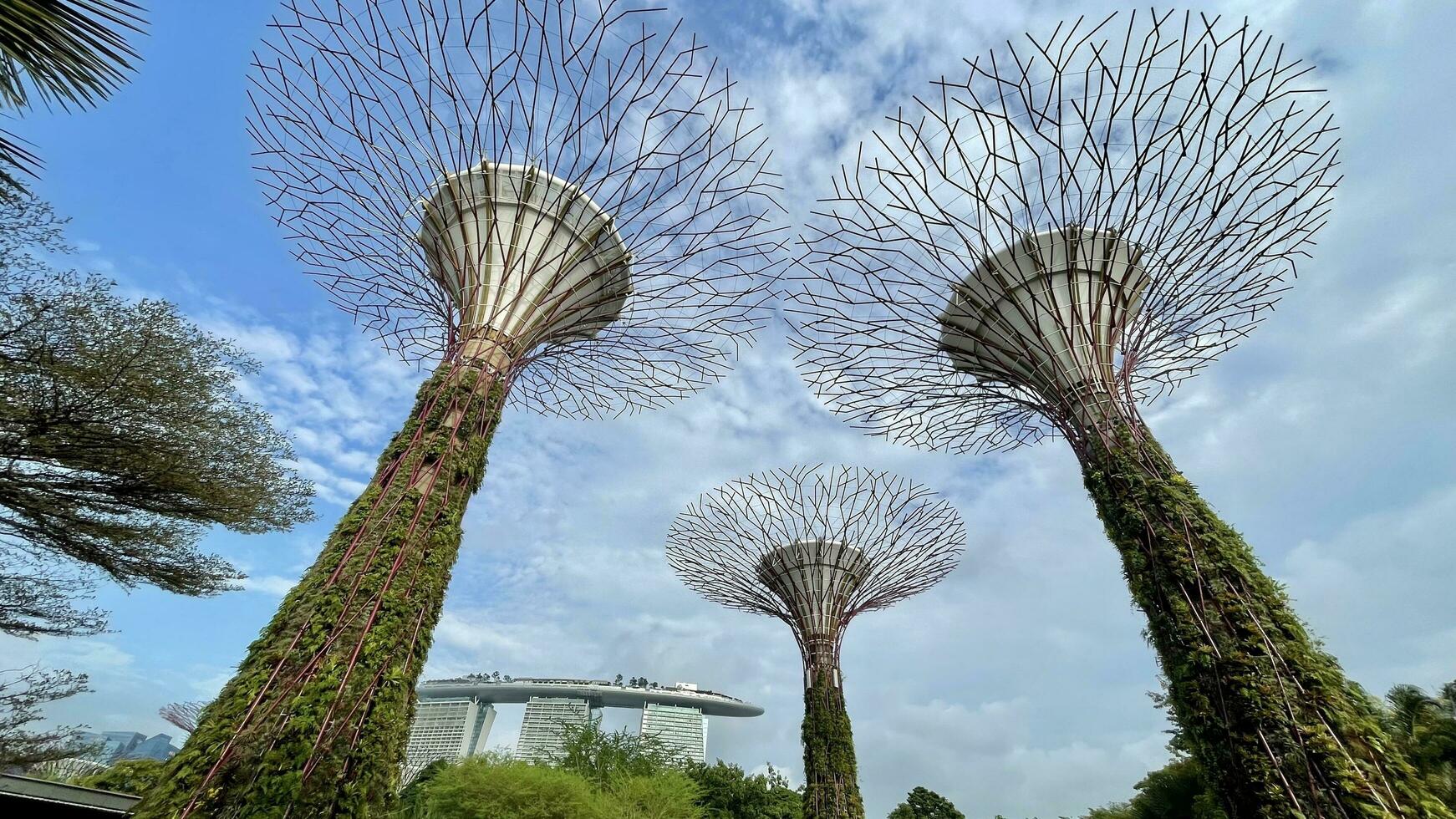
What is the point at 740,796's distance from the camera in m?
28.5

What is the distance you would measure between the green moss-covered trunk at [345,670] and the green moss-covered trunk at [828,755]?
11.5 metres

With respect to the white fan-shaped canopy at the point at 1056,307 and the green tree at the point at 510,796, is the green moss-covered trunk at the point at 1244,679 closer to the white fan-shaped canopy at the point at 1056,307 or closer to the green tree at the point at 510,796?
the white fan-shaped canopy at the point at 1056,307

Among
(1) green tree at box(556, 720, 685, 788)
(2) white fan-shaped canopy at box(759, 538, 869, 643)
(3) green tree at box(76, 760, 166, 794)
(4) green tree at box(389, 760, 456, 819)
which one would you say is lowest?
(3) green tree at box(76, 760, 166, 794)

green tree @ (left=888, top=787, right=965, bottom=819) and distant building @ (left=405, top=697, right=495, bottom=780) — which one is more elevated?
distant building @ (left=405, top=697, right=495, bottom=780)

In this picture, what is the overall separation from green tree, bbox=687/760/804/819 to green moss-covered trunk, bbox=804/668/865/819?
11.9m

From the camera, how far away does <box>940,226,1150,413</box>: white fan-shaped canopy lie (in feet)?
28.1

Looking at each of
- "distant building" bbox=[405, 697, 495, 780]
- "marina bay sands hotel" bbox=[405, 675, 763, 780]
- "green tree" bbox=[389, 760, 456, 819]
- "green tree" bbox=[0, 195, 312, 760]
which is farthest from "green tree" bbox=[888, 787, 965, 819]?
"distant building" bbox=[405, 697, 495, 780]

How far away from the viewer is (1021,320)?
9.66m

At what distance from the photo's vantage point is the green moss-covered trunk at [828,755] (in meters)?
14.5

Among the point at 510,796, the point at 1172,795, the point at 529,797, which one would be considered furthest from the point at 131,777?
the point at 1172,795

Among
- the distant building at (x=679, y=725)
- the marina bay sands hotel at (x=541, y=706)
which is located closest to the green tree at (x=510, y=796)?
the marina bay sands hotel at (x=541, y=706)

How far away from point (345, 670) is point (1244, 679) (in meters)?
7.23

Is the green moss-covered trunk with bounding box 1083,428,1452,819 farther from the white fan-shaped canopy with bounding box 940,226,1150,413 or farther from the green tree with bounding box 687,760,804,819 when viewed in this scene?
the green tree with bounding box 687,760,804,819

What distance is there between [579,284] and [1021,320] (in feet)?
A: 20.4
